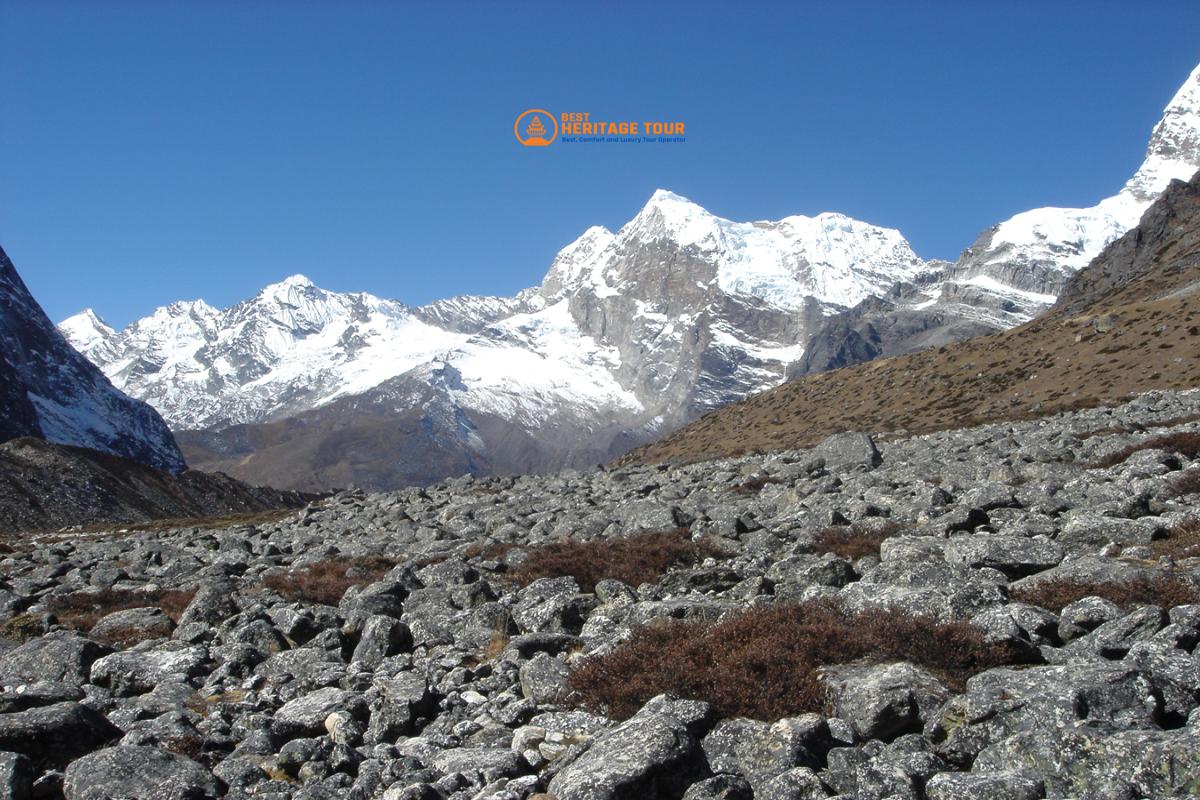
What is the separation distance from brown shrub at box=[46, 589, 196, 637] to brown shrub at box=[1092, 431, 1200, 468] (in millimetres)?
26407

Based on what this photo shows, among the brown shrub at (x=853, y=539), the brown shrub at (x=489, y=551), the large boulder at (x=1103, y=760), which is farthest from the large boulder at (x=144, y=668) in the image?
the large boulder at (x=1103, y=760)

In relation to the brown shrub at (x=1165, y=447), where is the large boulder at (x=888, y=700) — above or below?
below

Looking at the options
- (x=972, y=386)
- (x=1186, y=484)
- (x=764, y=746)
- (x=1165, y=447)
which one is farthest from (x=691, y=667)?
(x=972, y=386)

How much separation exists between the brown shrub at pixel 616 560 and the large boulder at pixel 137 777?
10223 mm

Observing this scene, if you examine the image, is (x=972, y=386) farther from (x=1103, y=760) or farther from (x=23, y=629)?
(x=1103, y=760)

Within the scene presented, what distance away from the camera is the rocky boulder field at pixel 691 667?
A: 8969 millimetres

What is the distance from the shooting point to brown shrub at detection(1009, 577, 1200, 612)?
12.3m

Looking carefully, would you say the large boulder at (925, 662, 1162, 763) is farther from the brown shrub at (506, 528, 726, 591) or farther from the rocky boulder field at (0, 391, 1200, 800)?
the brown shrub at (506, 528, 726, 591)

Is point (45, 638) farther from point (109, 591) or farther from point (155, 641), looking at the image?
point (109, 591)

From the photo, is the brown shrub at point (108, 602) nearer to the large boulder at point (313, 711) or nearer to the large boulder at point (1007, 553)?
the large boulder at point (313, 711)

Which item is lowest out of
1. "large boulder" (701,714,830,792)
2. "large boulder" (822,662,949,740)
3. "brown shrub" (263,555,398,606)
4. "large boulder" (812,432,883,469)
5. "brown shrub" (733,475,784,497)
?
"large boulder" (701,714,830,792)

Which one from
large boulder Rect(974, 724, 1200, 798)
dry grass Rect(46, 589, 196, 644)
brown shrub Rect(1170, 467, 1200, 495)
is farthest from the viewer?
dry grass Rect(46, 589, 196, 644)

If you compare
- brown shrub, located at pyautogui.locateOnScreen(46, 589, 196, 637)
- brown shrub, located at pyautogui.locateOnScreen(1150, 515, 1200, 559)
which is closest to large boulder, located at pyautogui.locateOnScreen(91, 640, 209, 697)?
brown shrub, located at pyautogui.locateOnScreen(46, 589, 196, 637)

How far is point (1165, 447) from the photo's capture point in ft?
90.1
